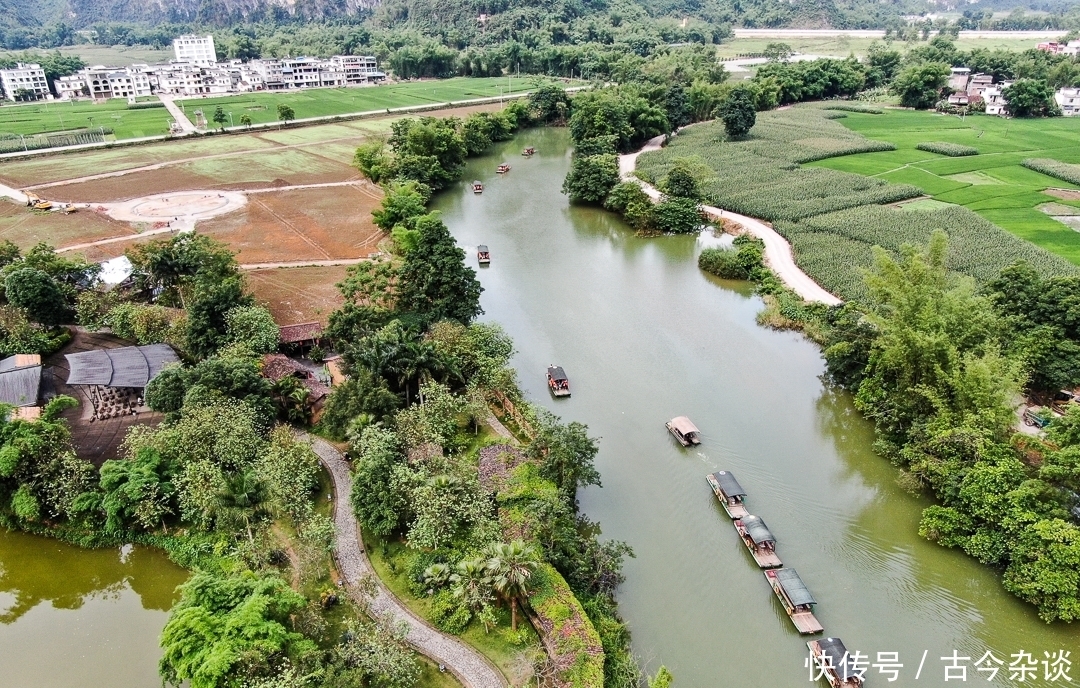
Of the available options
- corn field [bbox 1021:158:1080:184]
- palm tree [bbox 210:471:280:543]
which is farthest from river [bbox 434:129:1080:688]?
corn field [bbox 1021:158:1080:184]

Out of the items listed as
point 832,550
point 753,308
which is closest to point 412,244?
point 753,308

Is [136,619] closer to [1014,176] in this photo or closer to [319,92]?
[1014,176]

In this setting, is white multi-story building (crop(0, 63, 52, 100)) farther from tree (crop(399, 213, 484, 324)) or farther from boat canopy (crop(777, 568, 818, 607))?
boat canopy (crop(777, 568, 818, 607))

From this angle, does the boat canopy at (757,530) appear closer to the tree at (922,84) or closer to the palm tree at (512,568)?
the palm tree at (512,568)

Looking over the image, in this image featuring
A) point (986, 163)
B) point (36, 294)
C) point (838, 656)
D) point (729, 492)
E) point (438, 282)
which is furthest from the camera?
point (986, 163)

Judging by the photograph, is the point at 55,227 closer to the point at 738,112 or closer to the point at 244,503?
the point at 244,503

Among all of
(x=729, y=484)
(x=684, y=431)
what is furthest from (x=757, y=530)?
(x=684, y=431)
